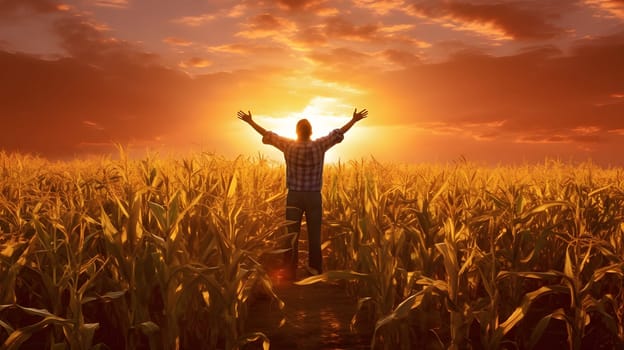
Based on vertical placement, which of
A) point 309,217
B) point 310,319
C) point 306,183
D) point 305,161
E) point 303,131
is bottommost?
point 310,319

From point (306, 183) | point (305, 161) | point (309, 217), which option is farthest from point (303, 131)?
point (309, 217)

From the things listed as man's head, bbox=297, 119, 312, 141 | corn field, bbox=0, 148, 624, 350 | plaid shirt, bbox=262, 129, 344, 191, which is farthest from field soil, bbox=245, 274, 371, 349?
man's head, bbox=297, 119, 312, 141

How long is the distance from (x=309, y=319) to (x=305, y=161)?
8.68 feet

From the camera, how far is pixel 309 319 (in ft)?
17.9

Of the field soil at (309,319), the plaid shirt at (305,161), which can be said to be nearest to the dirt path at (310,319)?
the field soil at (309,319)

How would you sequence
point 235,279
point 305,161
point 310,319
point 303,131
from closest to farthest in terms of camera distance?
point 235,279
point 310,319
point 305,161
point 303,131

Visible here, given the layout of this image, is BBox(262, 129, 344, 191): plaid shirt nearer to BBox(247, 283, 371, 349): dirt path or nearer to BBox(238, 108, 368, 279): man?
BBox(238, 108, 368, 279): man

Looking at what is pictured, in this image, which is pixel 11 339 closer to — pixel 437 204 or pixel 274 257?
pixel 437 204

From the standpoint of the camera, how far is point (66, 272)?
437cm

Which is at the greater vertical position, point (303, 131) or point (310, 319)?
point (303, 131)

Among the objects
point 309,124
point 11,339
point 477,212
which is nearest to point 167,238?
point 11,339

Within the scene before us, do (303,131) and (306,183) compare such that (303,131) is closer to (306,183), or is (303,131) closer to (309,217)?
(306,183)

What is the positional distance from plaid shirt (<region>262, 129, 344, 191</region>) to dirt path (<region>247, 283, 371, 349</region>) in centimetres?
146

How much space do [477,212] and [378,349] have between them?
187 centimetres
